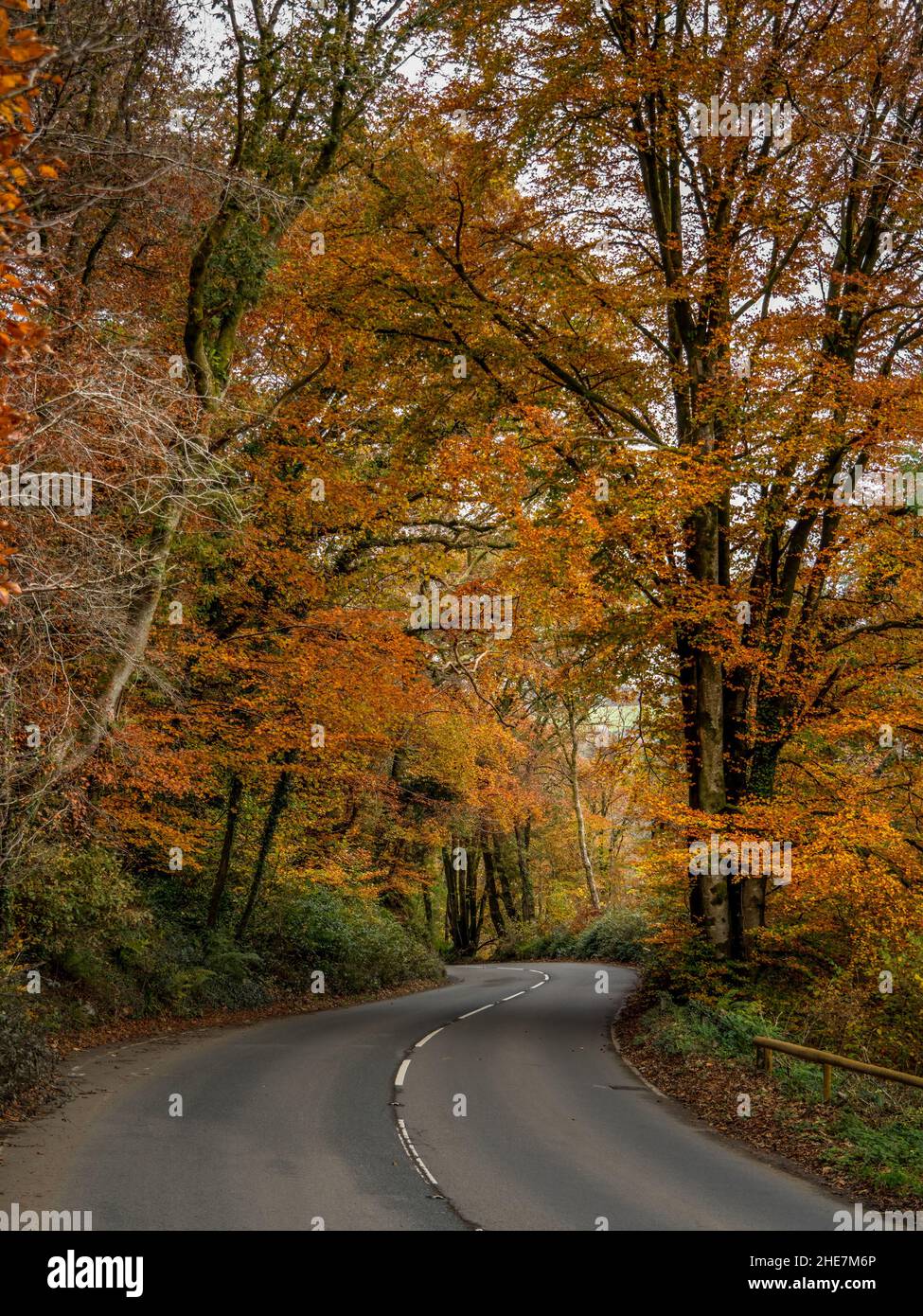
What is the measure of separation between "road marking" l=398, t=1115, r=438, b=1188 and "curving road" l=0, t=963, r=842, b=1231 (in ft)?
0.09

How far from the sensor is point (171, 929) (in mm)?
18344

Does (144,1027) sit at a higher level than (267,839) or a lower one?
lower

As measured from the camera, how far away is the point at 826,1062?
9766mm

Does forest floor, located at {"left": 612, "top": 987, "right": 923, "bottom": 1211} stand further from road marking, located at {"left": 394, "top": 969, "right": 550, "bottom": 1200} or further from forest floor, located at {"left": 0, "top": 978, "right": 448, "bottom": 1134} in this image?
forest floor, located at {"left": 0, "top": 978, "right": 448, "bottom": 1134}

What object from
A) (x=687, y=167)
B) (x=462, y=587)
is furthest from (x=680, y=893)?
(x=687, y=167)

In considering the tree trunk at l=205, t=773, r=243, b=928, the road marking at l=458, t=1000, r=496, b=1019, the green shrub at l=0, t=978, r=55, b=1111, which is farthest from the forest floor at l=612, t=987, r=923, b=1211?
the tree trunk at l=205, t=773, r=243, b=928

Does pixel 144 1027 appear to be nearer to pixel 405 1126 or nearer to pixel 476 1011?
pixel 405 1126

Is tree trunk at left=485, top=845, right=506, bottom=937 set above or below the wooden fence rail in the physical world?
below

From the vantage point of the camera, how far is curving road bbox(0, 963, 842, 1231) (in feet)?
22.6

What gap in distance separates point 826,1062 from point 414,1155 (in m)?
4.57

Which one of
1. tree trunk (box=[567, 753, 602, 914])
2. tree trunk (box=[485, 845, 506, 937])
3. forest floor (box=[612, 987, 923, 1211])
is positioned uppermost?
forest floor (box=[612, 987, 923, 1211])

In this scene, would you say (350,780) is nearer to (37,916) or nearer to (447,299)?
(37,916)

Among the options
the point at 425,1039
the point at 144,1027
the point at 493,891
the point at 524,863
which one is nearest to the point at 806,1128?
the point at 425,1039
